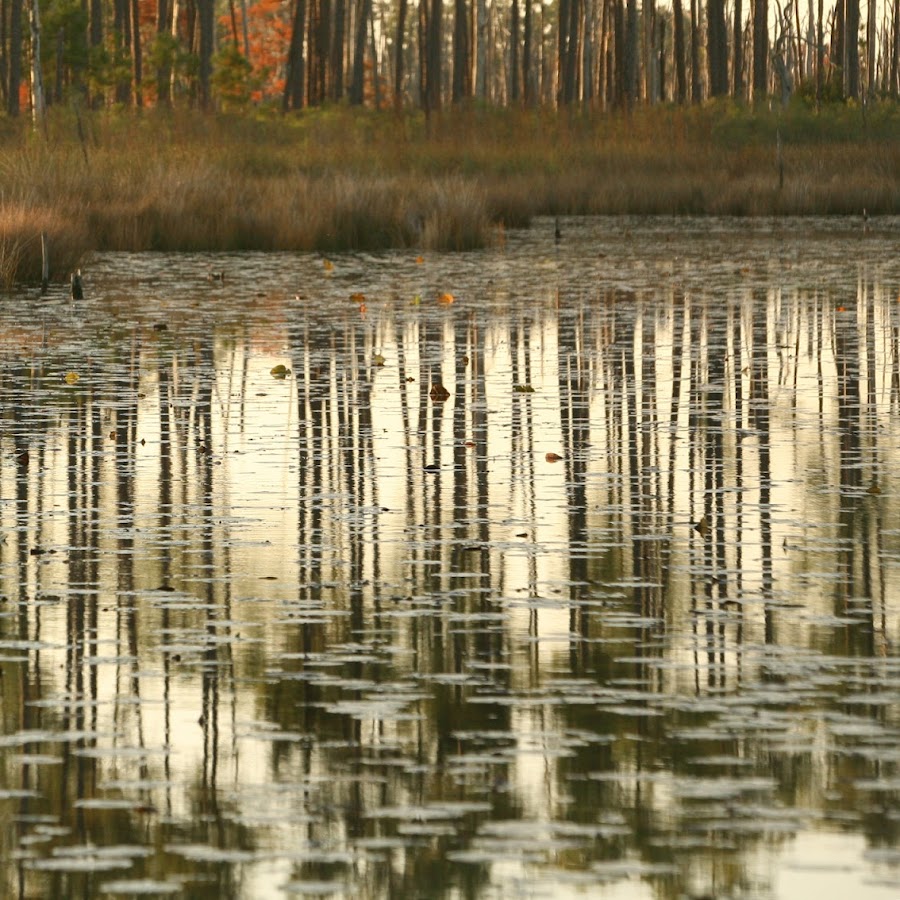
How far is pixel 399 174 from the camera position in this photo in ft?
104

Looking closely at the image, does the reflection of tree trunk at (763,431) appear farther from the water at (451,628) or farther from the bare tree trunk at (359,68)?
the bare tree trunk at (359,68)

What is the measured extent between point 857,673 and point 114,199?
68.7ft

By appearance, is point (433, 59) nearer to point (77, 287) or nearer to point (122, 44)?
point (122, 44)

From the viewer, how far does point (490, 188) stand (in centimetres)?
3212

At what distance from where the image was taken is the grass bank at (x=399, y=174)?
25.2 metres

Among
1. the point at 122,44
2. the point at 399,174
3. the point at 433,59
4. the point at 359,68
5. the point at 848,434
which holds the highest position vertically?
the point at 122,44

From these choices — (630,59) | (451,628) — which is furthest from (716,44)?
(451,628)

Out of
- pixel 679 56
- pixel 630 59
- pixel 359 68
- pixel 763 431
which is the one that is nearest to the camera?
pixel 763 431

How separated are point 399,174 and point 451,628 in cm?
2628

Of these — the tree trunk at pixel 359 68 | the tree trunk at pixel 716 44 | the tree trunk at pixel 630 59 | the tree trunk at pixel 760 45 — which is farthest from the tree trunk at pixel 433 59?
the tree trunk at pixel 760 45

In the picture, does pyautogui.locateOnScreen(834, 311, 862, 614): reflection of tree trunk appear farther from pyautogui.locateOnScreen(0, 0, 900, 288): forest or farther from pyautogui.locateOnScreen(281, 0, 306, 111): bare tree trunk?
pyautogui.locateOnScreen(281, 0, 306, 111): bare tree trunk

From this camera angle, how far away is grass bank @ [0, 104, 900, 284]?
2525cm

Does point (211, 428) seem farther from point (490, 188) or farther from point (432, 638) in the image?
point (490, 188)

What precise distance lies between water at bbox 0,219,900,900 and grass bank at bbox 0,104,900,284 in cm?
977
